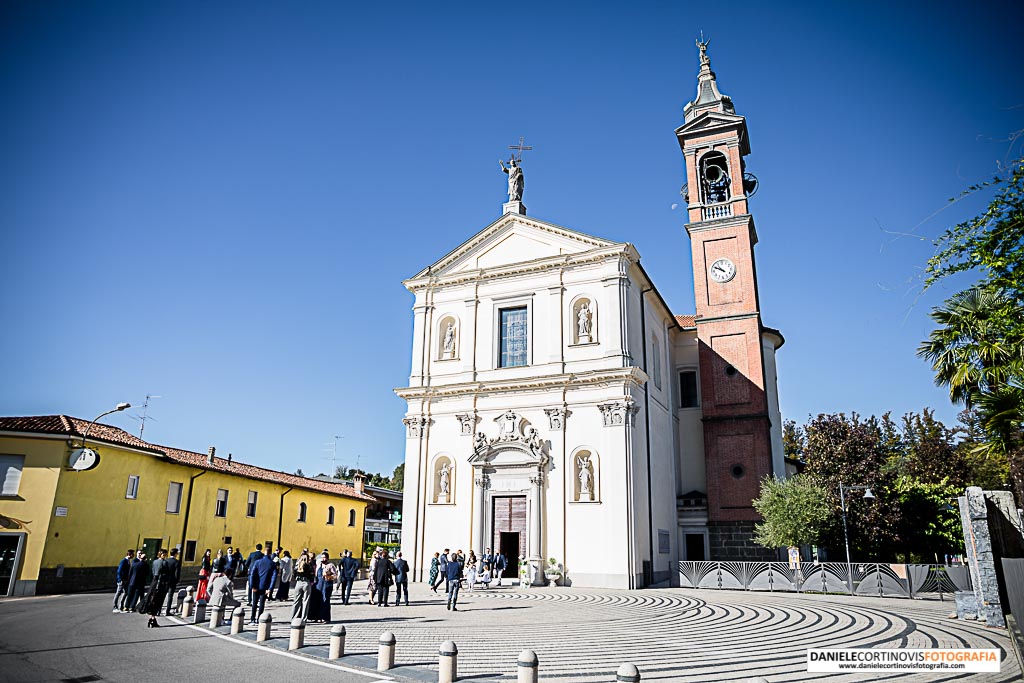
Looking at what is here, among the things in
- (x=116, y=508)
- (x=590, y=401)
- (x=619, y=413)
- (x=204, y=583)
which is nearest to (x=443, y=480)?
(x=590, y=401)

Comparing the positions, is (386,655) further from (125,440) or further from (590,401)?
(125,440)

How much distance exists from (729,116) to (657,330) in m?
12.2

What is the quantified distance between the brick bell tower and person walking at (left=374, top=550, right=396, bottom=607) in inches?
646

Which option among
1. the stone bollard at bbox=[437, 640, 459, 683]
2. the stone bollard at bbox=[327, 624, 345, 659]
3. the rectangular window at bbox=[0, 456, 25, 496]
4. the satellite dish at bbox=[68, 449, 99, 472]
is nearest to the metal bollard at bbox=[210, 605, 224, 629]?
the stone bollard at bbox=[327, 624, 345, 659]

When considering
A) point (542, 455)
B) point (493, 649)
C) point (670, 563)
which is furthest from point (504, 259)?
point (493, 649)

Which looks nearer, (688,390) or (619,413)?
(619,413)

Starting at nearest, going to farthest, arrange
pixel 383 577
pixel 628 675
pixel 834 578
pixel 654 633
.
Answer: pixel 628 675, pixel 654 633, pixel 383 577, pixel 834 578

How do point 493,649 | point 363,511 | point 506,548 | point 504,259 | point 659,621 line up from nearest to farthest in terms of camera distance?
1. point 493,649
2. point 659,621
3. point 506,548
4. point 504,259
5. point 363,511

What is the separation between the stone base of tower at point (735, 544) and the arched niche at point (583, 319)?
9967 millimetres

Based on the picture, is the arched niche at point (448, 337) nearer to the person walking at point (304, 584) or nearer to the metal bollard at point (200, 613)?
the person walking at point (304, 584)

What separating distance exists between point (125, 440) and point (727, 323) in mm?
25752

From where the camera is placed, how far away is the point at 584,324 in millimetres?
27594

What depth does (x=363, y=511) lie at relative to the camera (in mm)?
40219

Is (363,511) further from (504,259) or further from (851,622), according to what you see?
(851,622)
